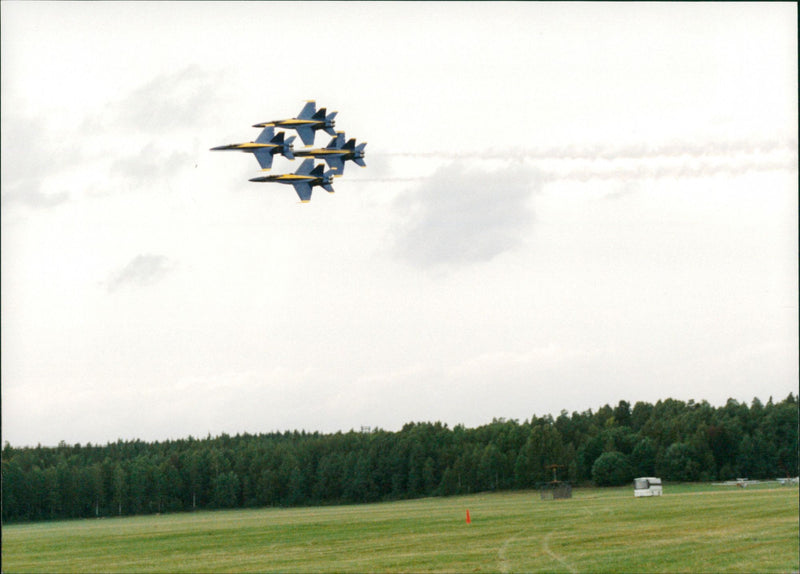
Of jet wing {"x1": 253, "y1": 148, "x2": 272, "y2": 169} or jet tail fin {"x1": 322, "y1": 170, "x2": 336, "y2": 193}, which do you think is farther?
jet tail fin {"x1": 322, "y1": 170, "x2": 336, "y2": 193}

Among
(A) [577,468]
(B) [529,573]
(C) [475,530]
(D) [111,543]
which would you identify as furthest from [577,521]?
(A) [577,468]

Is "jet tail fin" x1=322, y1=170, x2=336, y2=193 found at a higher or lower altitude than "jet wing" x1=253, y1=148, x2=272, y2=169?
lower

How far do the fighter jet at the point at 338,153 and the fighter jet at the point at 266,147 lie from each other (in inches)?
54.8

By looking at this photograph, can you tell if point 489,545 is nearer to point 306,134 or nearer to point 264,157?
point 306,134

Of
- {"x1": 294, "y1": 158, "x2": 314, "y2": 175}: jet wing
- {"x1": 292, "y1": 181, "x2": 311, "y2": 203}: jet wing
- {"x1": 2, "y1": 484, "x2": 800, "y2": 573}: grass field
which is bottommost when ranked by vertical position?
{"x1": 2, "y1": 484, "x2": 800, "y2": 573}: grass field

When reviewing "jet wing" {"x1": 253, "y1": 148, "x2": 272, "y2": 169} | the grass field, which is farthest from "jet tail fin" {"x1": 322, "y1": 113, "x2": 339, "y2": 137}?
the grass field

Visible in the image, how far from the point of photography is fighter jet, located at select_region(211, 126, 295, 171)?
70.4 meters

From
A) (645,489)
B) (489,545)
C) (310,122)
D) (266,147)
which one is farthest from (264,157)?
(645,489)

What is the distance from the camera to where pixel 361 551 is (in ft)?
218

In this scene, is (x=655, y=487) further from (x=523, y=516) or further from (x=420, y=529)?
(x=420, y=529)

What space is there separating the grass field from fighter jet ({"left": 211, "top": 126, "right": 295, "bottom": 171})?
2777 cm

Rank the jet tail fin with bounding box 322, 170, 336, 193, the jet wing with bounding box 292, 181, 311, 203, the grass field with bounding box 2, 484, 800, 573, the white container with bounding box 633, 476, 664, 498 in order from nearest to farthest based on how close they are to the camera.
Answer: the grass field with bounding box 2, 484, 800, 573
the jet wing with bounding box 292, 181, 311, 203
the jet tail fin with bounding box 322, 170, 336, 193
the white container with bounding box 633, 476, 664, 498

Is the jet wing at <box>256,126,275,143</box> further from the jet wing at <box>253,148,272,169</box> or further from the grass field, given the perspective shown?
the grass field

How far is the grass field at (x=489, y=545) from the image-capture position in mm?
51750
